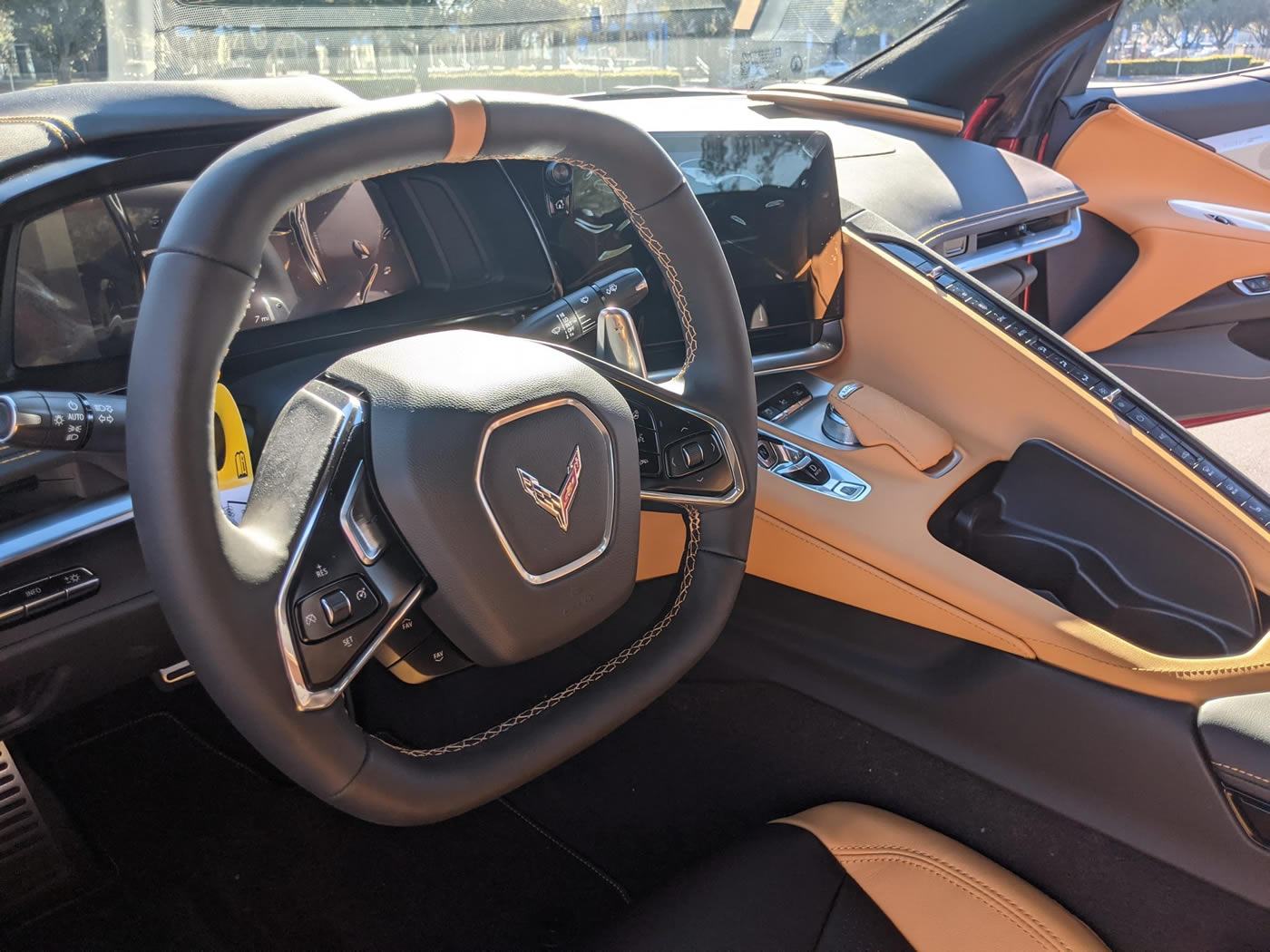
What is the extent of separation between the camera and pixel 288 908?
1.64 m

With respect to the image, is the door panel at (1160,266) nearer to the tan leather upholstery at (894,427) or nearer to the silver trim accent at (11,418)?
the tan leather upholstery at (894,427)

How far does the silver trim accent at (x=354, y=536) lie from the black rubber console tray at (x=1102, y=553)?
2.99ft

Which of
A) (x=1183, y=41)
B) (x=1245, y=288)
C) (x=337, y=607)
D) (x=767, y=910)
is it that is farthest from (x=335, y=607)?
(x=1183, y=41)

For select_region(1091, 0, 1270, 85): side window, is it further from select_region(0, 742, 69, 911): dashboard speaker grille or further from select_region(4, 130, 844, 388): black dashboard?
select_region(0, 742, 69, 911): dashboard speaker grille

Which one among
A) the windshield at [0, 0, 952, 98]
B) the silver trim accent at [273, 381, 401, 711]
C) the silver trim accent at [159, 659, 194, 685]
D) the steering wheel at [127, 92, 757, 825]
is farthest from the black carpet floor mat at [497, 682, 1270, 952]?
the windshield at [0, 0, 952, 98]

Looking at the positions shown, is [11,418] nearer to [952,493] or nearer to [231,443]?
[231,443]

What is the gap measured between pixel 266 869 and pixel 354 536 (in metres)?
1.13

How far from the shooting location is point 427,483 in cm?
83

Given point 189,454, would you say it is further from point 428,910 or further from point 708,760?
point 428,910

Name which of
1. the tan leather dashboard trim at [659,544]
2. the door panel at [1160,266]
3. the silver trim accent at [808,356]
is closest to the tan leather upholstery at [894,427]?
the silver trim accent at [808,356]

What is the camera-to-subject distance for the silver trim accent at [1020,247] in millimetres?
2219

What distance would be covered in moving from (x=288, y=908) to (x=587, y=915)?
495 millimetres

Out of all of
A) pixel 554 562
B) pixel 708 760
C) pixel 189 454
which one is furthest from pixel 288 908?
pixel 189 454

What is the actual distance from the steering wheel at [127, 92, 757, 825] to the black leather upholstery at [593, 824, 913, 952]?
1.29 feet
